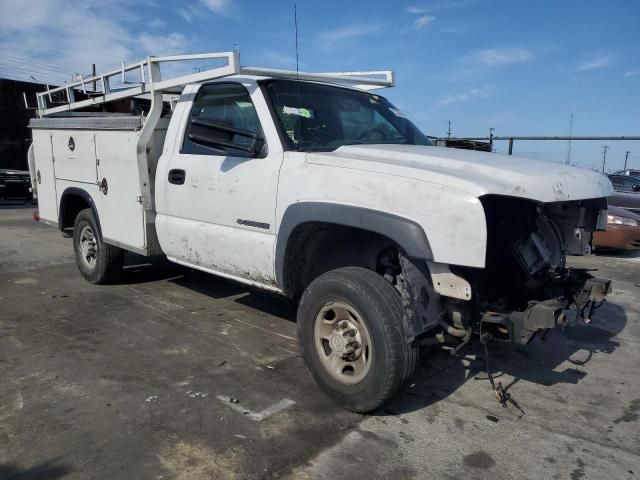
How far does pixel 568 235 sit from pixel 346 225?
5.71 ft

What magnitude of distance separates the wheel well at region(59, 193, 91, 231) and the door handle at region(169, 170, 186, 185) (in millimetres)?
2099

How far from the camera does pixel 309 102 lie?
401cm

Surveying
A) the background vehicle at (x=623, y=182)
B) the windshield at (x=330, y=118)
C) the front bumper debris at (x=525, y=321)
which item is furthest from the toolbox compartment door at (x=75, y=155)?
the background vehicle at (x=623, y=182)

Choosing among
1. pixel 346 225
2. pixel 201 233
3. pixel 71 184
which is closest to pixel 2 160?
pixel 71 184

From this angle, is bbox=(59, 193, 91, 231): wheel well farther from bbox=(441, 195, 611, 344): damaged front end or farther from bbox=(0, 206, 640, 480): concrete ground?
bbox=(441, 195, 611, 344): damaged front end

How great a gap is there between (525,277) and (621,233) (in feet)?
22.4

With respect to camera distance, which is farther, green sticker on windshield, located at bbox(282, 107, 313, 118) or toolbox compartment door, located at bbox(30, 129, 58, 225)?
toolbox compartment door, located at bbox(30, 129, 58, 225)

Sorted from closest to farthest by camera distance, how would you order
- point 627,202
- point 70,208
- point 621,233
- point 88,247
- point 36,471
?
point 36,471
point 88,247
point 70,208
point 621,233
point 627,202

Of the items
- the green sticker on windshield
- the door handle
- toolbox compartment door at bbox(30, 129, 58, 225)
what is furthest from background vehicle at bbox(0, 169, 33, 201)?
the green sticker on windshield

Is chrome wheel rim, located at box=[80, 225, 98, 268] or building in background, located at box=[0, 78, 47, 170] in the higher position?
building in background, located at box=[0, 78, 47, 170]

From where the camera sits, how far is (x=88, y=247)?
19.9 feet

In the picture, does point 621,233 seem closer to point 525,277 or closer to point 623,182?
point 623,182

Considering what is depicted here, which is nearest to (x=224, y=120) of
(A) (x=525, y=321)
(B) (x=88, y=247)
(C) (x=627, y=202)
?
(A) (x=525, y=321)

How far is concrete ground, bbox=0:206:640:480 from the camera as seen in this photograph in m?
2.70
